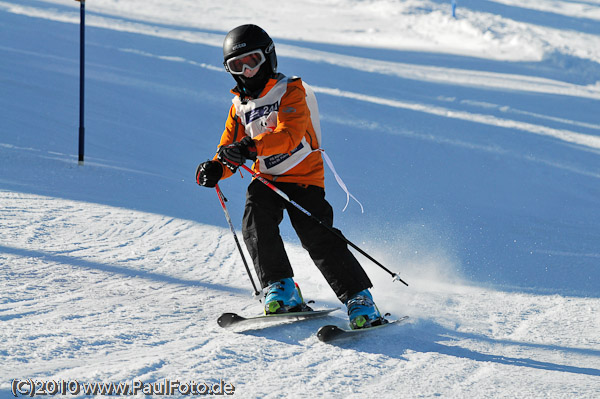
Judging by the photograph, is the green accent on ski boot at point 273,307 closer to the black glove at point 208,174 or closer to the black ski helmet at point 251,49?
the black glove at point 208,174

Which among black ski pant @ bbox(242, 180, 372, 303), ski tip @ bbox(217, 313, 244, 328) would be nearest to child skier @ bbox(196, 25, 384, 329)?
black ski pant @ bbox(242, 180, 372, 303)

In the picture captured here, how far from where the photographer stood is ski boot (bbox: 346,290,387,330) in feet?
10.8

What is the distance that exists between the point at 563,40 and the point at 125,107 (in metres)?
14.5

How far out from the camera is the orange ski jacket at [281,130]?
3.41m

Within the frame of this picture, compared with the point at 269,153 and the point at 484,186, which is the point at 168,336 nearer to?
the point at 269,153

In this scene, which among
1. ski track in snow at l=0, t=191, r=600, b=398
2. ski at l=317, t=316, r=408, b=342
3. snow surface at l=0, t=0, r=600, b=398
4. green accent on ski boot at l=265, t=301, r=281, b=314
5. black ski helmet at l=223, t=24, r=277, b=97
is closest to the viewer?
ski track in snow at l=0, t=191, r=600, b=398

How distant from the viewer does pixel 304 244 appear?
11.7 ft

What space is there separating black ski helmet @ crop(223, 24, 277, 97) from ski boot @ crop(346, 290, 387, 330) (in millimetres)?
1255

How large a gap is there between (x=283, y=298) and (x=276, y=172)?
0.73m

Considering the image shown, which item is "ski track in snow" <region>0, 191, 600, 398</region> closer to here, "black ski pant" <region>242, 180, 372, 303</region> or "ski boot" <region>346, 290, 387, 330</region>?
"ski boot" <region>346, 290, 387, 330</region>

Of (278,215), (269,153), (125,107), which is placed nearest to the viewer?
(269,153)

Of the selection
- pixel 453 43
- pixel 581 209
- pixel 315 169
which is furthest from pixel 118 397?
pixel 453 43

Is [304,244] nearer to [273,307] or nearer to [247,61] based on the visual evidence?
[273,307]

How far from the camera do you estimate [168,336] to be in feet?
10.0
